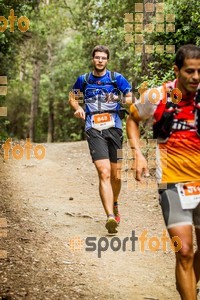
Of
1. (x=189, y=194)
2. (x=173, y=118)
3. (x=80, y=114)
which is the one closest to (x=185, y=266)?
(x=189, y=194)

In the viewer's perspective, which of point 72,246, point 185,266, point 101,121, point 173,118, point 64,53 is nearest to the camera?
point 185,266

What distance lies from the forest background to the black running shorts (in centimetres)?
380

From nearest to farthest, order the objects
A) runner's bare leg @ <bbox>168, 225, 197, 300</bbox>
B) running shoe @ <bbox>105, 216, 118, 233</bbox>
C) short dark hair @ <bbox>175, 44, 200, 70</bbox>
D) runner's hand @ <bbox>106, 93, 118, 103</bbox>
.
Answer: runner's bare leg @ <bbox>168, 225, 197, 300</bbox>
short dark hair @ <bbox>175, 44, 200, 70</bbox>
running shoe @ <bbox>105, 216, 118, 233</bbox>
runner's hand @ <bbox>106, 93, 118, 103</bbox>

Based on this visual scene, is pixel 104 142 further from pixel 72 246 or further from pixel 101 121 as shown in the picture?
pixel 72 246

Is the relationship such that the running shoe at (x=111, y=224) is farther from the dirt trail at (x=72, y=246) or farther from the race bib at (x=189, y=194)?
the race bib at (x=189, y=194)

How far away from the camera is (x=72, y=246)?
6258 millimetres

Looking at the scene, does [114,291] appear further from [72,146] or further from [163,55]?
[72,146]

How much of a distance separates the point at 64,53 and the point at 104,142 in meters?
24.2

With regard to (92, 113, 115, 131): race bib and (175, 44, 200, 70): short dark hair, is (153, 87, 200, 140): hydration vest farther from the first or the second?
(92, 113, 115, 131): race bib

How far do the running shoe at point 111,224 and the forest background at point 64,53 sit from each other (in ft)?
15.2

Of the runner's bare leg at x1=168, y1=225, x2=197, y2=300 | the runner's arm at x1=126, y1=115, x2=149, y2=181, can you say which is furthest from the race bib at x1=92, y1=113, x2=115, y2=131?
the runner's bare leg at x1=168, y1=225, x2=197, y2=300

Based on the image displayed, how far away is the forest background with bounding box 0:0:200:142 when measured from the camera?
37.7ft

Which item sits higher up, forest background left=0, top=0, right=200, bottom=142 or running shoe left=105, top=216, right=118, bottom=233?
forest background left=0, top=0, right=200, bottom=142

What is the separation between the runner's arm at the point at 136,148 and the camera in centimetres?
378
